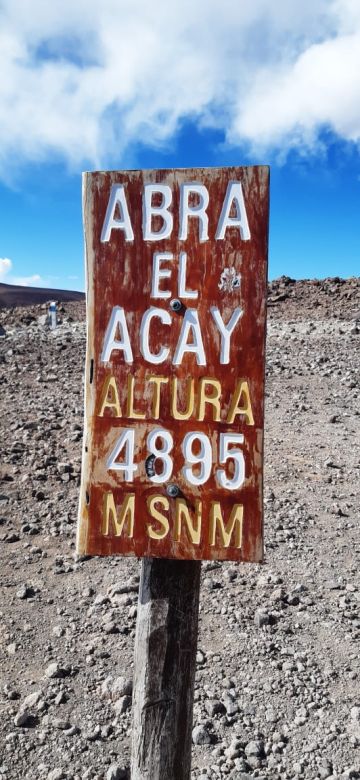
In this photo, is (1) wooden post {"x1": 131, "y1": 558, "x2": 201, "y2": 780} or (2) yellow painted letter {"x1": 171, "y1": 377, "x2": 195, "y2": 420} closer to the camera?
(2) yellow painted letter {"x1": 171, "y1": 377, "x2": 195, "y2": 420}

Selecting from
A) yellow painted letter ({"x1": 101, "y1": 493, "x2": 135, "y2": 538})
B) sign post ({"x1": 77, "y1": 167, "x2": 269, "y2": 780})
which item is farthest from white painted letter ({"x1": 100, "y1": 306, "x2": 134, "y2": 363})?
yellow painted letter ({"x1": 101, "y1": 493, "x2": 135, "y2": 538})

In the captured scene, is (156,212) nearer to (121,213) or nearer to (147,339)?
(121,213)

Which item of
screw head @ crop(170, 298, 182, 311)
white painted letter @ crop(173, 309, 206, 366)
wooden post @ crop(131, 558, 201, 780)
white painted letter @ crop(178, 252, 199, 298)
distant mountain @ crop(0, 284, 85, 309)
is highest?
distant mountain @ crop(0, 284, 85, 309)

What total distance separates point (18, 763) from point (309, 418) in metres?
5.96

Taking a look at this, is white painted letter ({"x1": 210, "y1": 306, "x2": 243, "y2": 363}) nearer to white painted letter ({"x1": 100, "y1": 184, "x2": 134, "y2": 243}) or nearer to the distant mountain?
white painted letter ({"x1": 100, "y1": 184, "x2": 134, "y2": 243})

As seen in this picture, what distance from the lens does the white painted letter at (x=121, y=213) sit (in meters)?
2.25

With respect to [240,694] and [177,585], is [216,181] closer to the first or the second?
[177,585]

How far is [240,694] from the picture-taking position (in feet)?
12.6

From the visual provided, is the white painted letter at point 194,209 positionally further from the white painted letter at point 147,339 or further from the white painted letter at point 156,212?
the white painted letter at point 147,339

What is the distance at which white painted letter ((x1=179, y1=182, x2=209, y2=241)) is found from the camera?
2209mm

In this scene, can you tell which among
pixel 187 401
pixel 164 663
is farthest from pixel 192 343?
pixel 164 663

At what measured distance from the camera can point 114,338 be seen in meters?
2.27

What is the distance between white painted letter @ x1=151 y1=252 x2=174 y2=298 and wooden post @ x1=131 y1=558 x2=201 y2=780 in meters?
1.02

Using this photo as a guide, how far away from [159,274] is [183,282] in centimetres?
9
